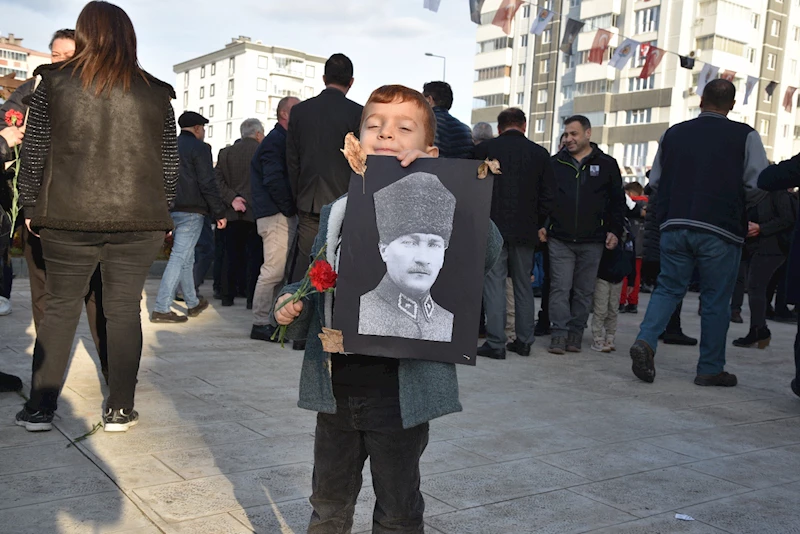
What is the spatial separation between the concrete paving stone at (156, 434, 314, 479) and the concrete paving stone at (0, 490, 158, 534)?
1.39 ft

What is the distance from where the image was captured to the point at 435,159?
243 centimetres

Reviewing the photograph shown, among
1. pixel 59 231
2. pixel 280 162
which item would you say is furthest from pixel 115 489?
pixel 280 162

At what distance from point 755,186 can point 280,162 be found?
3773 mm

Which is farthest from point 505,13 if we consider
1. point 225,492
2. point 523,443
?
point 225,492

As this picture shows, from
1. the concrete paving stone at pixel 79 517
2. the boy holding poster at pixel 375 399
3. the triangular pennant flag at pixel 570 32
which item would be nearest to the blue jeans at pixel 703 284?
the boy holding poster at pixel 375 399

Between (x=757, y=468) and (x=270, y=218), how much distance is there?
465 cm

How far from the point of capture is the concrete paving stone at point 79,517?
298cm

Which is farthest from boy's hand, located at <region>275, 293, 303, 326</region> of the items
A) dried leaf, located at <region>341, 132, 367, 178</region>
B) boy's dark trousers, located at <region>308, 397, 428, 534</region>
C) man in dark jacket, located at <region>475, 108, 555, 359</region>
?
man in dark jacket, located at <region>475, 108, 555, 359</region>

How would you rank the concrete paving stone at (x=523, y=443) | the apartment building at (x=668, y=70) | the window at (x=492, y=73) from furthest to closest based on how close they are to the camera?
the window at (x=492, y=73)
the apartment building at (x=668, y=70)
the concrete paving stone at (x=523, y=443)

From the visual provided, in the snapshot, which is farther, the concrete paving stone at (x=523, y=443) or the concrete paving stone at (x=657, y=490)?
the concrete paving stone at (x=523, y=443)

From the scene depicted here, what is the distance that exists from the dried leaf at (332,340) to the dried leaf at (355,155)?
1.48 feet

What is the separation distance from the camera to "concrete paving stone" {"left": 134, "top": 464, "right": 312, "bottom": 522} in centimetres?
321

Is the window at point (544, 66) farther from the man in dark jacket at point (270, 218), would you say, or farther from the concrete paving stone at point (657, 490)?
the concrete paving stone at point (657, 490)

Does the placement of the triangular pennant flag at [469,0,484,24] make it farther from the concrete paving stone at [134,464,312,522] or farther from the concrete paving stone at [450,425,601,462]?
the concrete paving stone at [134,464,312,522]
